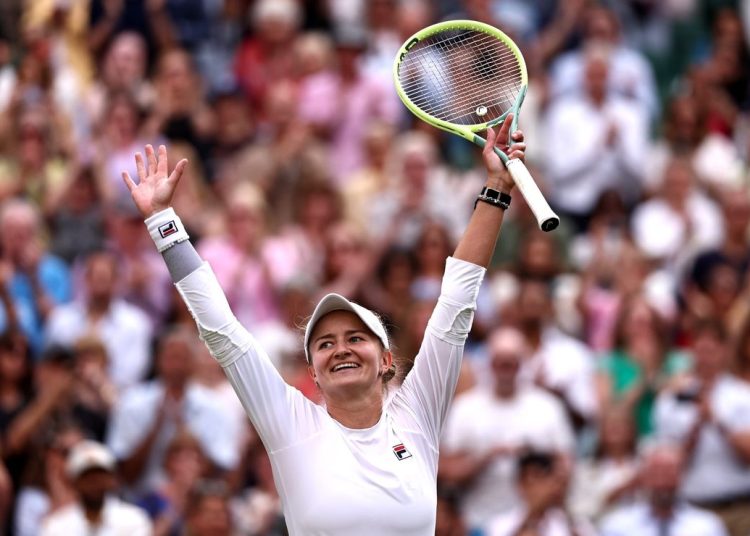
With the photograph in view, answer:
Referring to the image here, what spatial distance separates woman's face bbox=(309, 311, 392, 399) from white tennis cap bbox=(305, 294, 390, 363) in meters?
0.02

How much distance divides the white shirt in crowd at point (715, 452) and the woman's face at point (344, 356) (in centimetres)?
481

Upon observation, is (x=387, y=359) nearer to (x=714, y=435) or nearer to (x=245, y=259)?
(x=714, y=435)

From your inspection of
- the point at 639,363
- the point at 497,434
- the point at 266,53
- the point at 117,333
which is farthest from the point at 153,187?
the point at 266,53

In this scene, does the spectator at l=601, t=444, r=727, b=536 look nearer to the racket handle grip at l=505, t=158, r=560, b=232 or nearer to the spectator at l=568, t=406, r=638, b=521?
the spectator at l=568, t=406, r=638, b=521

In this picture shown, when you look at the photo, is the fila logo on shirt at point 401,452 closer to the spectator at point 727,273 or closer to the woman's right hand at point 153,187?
the woman's right hand at point 153,187

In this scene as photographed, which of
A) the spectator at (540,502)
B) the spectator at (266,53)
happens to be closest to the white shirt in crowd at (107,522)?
the spectator at (540,502)

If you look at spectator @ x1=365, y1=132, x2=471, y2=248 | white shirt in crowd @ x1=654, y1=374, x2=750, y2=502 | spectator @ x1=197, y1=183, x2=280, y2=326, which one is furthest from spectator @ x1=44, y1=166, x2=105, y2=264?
white shirt in crowd @ x1=654, y1=374, x2=750, y2=502

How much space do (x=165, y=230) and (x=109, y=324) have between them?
5351 mm

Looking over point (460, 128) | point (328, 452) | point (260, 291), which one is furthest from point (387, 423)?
point (260, 291)

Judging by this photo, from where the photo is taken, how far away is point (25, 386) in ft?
32.3

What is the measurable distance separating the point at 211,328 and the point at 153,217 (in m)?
0.41

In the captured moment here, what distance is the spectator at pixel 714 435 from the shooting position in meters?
9.98

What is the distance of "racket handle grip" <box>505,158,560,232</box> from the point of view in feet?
17.3

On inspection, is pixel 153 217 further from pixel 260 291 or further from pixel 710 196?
pixel 710 196
